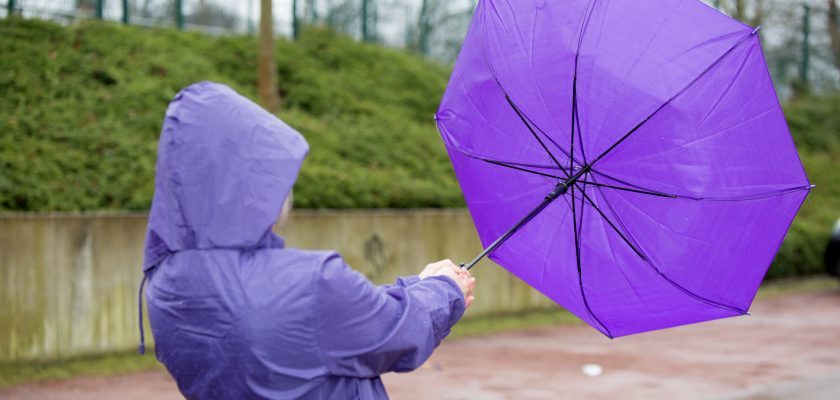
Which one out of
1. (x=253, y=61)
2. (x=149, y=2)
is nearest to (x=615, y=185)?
(x=253, y=61)

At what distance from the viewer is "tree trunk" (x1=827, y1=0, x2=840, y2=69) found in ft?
97.6

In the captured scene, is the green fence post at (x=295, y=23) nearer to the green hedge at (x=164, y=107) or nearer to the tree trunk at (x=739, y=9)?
the green hedge at (x=164, y=107)

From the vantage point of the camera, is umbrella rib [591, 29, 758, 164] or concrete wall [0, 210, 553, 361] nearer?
umbrella rib [591, 29, 758, 164]

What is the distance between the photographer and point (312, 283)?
1973 millimetres

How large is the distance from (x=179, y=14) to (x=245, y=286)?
1428 centimetres

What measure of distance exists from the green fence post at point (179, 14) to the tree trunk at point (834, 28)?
866 inches

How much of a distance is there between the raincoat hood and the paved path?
Answer: 227 inches

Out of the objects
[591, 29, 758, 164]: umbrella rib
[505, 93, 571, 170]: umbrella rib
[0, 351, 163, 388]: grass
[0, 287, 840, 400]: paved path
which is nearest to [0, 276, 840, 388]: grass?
[0, 351, 163, 388]: grass

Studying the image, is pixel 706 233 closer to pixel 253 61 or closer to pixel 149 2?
pixel 253 61

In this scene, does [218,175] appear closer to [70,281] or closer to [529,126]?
[529,126]

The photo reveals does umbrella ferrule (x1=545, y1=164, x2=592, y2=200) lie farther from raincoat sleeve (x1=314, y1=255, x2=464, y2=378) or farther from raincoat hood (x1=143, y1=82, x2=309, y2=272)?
raincoat hood (x1=143, y1=82, x2=309, y2=272)

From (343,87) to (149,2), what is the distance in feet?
11.0

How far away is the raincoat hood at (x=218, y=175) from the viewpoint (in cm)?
203

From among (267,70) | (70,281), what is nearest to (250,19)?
(267,70)
